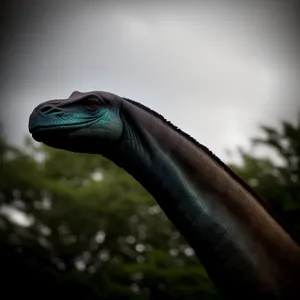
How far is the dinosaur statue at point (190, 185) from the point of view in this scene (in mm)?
1735

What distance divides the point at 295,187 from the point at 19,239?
2971mm

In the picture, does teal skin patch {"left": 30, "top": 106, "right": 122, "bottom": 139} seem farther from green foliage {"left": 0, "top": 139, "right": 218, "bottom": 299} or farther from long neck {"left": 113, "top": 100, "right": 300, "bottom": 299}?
green foliage {"left": 0, "top": 139, "right": 218, "bottom": 299}

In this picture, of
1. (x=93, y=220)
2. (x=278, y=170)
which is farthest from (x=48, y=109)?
(x=93, y=220)

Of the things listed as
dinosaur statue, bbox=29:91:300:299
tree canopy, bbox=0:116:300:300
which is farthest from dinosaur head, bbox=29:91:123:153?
tree canopy, bbox=0:116:300:300

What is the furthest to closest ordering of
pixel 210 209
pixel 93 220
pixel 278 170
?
pixel 93 220
pixel 278 170
pixel 210 209

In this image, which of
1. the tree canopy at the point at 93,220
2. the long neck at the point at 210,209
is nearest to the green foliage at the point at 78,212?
the tree canopy at the point at 93,220

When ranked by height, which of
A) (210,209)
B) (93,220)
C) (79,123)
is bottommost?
(210,209)

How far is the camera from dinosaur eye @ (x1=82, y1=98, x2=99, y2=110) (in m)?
1.78

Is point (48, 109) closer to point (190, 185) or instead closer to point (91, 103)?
point (91, 103)

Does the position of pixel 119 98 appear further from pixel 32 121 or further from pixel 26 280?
pixel 26 280

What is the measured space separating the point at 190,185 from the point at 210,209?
0.09 m

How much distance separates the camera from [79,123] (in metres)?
1.75

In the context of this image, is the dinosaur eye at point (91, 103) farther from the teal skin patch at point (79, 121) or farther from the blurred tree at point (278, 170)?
the blurred tree at point (278, 170)

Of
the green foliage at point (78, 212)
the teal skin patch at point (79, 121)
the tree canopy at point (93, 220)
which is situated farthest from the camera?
the green foliage at point (78, 212)
